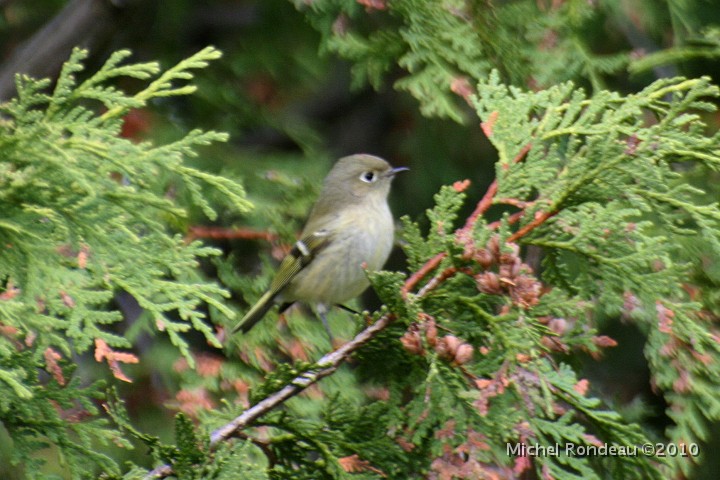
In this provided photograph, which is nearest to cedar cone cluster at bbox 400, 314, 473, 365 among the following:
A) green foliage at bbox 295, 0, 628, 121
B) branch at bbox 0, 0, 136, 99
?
green foliage at bbox 295, 0, 628, 121

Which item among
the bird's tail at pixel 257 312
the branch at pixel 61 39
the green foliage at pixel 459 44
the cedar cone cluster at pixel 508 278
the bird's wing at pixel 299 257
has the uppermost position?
the branch at pixel 61 39

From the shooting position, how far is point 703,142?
255 cm

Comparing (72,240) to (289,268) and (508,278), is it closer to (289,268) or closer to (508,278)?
(508,278)

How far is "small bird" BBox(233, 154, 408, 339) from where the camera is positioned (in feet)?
13.6

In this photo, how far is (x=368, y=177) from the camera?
4.64 metres

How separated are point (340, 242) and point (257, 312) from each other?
644 millimetres

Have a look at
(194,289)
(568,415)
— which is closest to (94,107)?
(194,289)

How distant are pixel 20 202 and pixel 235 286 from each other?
145 centimetres

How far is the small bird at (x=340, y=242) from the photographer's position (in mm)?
4152

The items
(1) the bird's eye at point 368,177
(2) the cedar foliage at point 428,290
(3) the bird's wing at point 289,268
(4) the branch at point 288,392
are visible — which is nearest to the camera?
(2) the cedar foliage at point 428,290

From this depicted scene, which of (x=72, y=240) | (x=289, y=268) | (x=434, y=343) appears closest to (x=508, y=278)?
(x=434, y=343)

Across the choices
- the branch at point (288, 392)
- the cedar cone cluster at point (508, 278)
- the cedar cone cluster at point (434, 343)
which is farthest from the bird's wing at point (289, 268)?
the cedar cone cluster at point (508, 278)

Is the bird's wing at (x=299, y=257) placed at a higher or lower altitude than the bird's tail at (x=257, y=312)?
higher

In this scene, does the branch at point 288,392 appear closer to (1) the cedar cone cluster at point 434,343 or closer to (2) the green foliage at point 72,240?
(1) the cedar cone cluster at point 434,343
